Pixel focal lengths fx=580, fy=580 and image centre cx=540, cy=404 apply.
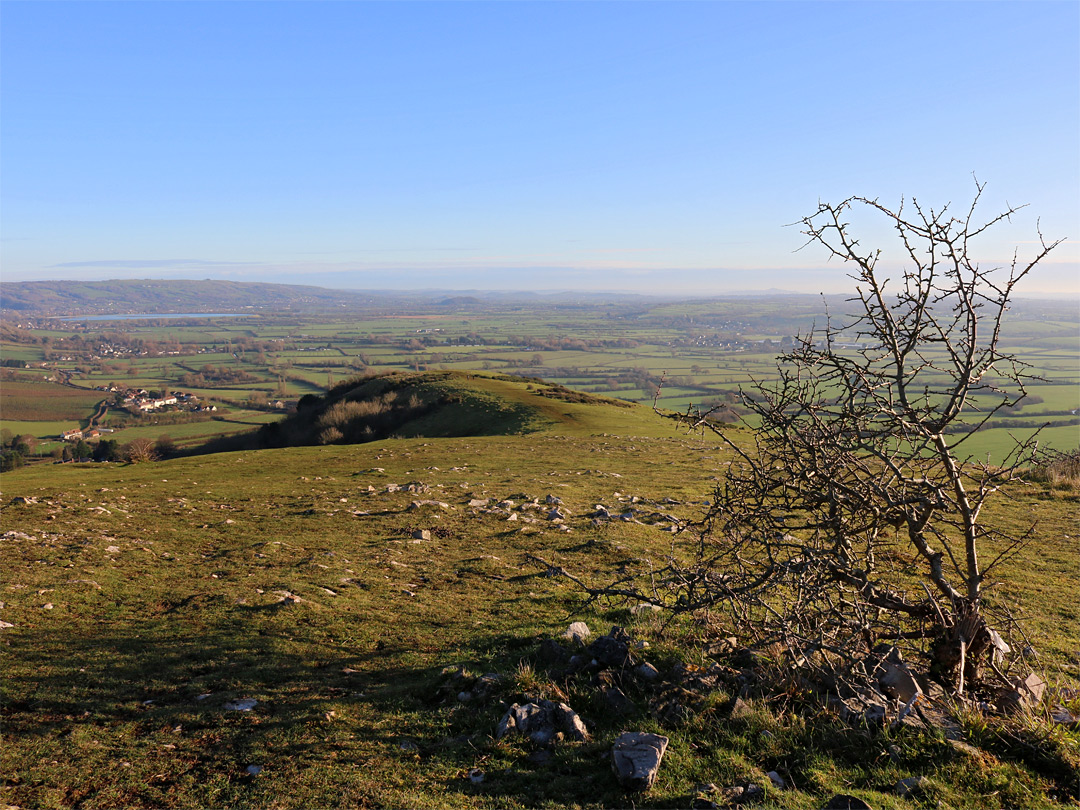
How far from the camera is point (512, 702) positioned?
6715 mm

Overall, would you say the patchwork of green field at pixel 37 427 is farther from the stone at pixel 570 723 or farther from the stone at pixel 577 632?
the stone at pixel 570 723

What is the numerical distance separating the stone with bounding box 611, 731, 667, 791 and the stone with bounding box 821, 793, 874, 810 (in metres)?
1.43

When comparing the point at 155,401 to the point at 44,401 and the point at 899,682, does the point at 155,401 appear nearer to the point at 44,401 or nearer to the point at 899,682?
the point at 44,401

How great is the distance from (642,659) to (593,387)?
9233 cm

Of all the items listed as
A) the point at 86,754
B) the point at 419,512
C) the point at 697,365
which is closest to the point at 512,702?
the point at 86,754

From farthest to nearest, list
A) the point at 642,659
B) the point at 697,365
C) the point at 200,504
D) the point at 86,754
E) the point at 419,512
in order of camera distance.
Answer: the point at 697,365, the point at 200,504, the point at 419,512, the point at 642,659, the point at 86,754

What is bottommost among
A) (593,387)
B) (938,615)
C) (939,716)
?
(593,387)

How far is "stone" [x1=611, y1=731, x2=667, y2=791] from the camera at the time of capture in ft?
17.5

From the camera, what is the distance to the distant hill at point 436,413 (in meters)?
42.4

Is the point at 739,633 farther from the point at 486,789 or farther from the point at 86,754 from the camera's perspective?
the point at 86,754

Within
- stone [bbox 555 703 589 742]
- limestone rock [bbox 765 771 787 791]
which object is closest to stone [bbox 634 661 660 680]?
stone [bbox 555 703 589 742]

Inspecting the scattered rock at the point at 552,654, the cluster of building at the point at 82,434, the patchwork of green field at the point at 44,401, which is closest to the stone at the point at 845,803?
the scattered rock at the point at 552,654

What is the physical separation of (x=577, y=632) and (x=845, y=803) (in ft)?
12.8

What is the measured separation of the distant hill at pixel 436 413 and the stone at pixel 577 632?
29.6m
